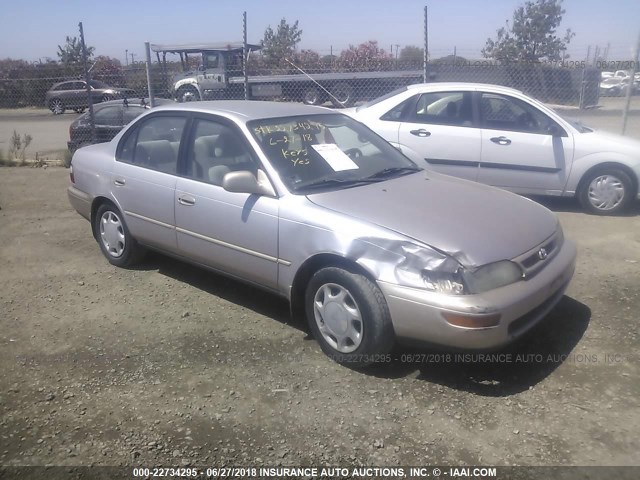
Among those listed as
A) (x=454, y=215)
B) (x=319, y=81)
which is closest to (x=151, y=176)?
(x=454, y=215)

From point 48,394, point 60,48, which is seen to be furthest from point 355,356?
point 60,48

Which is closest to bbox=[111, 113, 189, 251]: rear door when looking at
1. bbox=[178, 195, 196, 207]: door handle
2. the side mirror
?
bbox=[178, 195, 196, 207]: door handle

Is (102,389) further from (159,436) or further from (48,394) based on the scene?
(159,436)

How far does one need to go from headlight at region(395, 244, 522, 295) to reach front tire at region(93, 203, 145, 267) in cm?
291

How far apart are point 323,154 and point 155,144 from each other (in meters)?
1.60

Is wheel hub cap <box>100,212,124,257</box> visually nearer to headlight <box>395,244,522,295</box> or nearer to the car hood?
the car hood

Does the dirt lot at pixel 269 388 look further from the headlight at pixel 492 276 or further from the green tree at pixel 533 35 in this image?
the green tree at pixel 533 35

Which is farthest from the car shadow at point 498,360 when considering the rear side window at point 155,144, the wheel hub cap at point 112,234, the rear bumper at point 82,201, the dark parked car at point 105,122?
the dark parked car at point 105,122

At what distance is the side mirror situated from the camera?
3893 mm

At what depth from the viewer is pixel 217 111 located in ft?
14.9

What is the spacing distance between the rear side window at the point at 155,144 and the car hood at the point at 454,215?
1.52 meters

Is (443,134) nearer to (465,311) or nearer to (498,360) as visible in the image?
(498,360)

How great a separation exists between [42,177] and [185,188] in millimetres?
6705

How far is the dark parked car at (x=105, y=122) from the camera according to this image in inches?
440
